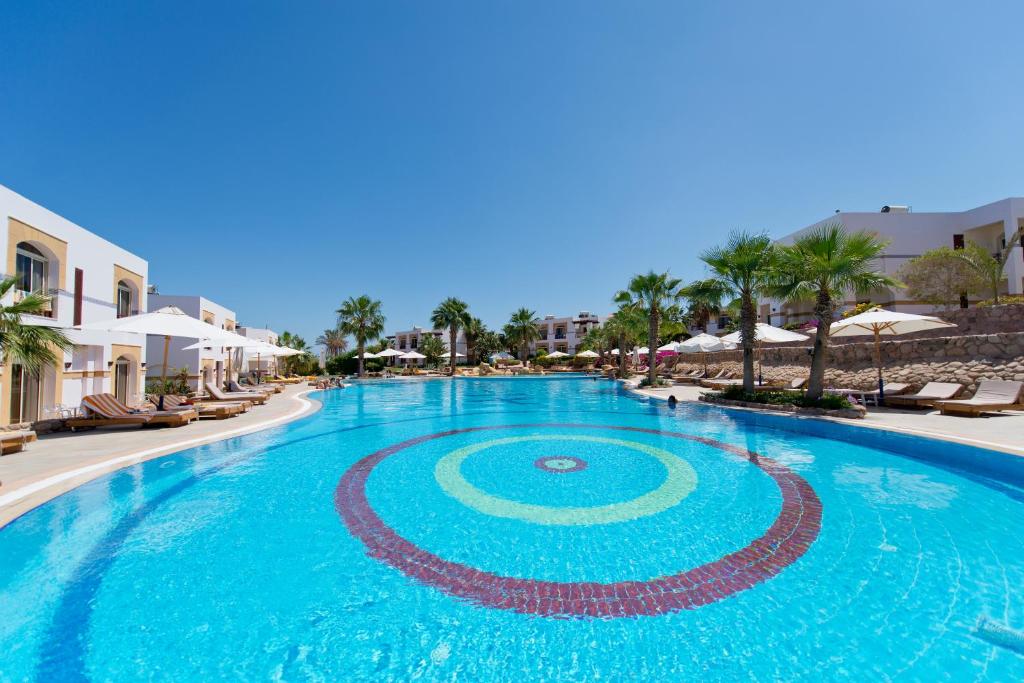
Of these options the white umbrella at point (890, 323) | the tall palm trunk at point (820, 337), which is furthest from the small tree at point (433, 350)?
the white umbrella at point (890, 323)

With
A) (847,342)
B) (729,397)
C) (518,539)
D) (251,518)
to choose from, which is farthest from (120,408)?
(847,342)

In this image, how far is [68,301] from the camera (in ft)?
36.9

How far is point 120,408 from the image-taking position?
10297mm

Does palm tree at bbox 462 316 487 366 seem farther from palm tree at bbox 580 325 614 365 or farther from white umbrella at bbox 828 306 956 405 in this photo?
white umbrella at bbox 828 306 956 405

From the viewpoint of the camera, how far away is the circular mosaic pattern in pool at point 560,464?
24.2 feet

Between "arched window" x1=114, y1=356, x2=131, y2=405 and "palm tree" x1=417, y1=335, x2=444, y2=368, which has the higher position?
"palm tree" x1=417, y1=335, x2=444, y2=368

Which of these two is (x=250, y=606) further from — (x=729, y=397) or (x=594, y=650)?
(x=729, y=397)

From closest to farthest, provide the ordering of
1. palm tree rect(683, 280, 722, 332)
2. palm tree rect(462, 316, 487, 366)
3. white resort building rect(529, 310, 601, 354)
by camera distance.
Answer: palm tree rect(683, 280, 722, 332), palm tree rect(462, 316, 487, 366), white resort building rect(529, 310, 601, 354)

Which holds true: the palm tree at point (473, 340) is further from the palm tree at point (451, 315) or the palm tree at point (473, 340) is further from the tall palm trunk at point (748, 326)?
the tall palm trunk at point (748, 326)

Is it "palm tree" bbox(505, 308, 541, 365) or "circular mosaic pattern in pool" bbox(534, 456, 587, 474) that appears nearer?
"circular mosaic pattern in pool" bbox(534, 456, 587, 474)

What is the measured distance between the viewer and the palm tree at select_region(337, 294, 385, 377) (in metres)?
35.4

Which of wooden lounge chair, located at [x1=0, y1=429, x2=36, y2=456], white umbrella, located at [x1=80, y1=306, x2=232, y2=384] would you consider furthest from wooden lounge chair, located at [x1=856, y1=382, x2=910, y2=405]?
wooden lounge chair, located at [x1=0, y1=429, x2=36, y2=456]

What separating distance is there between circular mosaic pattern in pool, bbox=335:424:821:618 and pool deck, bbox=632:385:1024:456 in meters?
5.54

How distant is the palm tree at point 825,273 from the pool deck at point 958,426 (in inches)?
80.7
